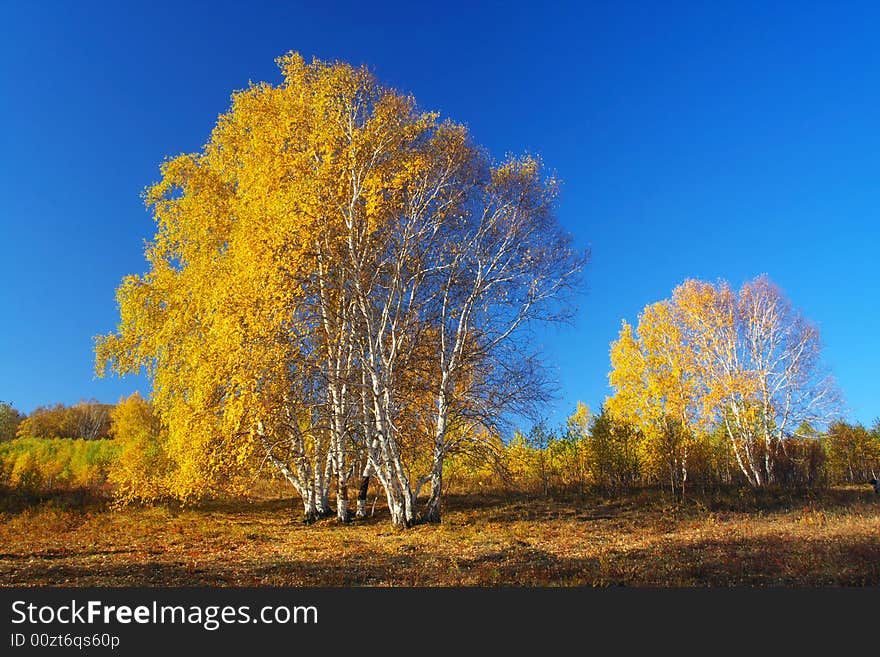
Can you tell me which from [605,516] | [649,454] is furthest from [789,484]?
[605,516]

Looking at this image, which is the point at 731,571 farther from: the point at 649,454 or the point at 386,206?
the point at 649,454

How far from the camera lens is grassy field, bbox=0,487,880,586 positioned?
9688 mm

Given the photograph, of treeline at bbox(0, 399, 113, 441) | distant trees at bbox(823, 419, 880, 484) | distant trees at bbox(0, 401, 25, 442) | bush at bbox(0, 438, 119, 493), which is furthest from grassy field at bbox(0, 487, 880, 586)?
treeline at bbox(0, 399, 113, 441)

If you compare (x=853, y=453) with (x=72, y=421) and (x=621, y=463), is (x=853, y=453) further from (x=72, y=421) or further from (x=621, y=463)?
(x=72, y=421)

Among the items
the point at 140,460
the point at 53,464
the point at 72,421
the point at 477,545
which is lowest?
the point at 477,545

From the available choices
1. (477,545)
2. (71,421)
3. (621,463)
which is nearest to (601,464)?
(621,463)

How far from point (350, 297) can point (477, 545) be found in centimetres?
920

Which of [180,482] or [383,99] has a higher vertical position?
[383,99]

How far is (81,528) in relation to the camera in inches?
713

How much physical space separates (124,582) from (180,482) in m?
7.14

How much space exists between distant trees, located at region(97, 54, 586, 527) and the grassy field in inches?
87.9

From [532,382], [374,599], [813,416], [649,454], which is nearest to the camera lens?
[374,599]

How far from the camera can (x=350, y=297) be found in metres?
19.0

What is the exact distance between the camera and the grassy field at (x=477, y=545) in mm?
9688
